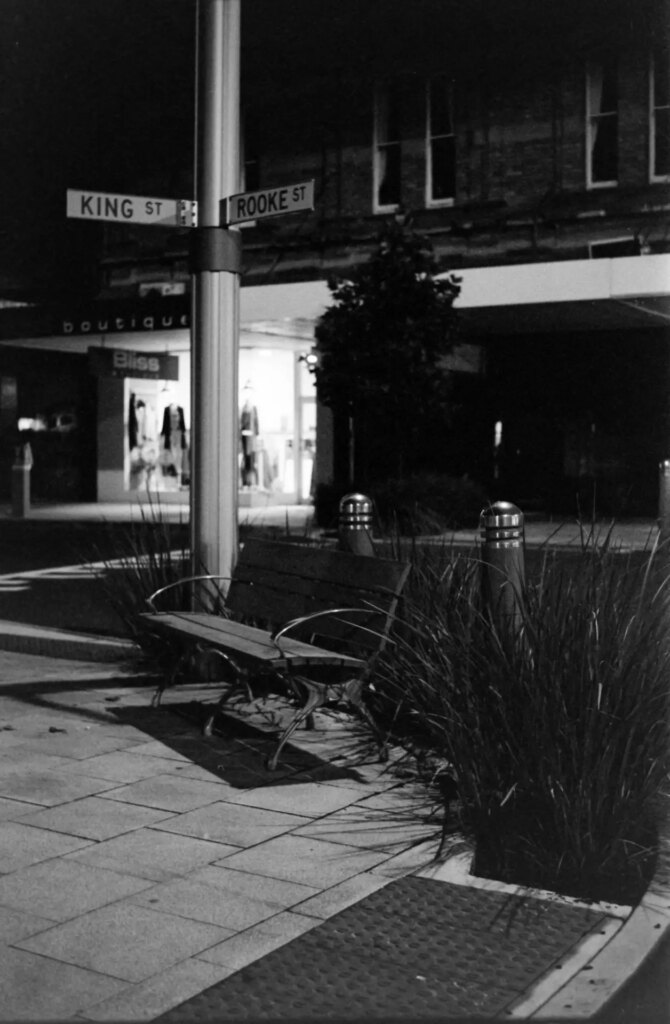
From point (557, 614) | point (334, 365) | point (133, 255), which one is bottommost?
point (557, 614)

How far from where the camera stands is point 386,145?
27.9 metres

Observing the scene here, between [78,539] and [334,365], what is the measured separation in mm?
4485

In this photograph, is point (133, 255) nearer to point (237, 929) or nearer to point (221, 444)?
point (221, 444)

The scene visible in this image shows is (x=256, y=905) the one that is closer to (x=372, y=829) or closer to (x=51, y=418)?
(x=372, y=829)

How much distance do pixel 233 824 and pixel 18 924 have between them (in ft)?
3.96

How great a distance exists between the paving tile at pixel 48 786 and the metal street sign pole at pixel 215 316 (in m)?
2.58

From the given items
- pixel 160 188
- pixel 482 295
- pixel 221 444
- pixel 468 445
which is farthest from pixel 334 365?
pixel 160 188

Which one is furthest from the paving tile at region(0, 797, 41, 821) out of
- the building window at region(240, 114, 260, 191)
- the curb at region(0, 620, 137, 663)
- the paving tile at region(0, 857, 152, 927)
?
the building window at region(240, 114, 260, 191)

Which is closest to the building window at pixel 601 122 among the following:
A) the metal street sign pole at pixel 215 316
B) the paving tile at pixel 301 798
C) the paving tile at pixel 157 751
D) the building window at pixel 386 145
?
the building window at pixel 386 145

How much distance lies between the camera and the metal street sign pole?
8133mm

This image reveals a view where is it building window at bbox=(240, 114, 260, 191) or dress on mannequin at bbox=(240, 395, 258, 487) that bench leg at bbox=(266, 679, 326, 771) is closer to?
dress on mannequin at bbox=(240, 395, 258, 487)

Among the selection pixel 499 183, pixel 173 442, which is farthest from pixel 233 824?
pixel 173 442

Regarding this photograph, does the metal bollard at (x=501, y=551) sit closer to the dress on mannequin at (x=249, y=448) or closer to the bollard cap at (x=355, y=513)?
the bollard cap at (x=355, y=513)

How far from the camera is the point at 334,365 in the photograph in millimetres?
19766
